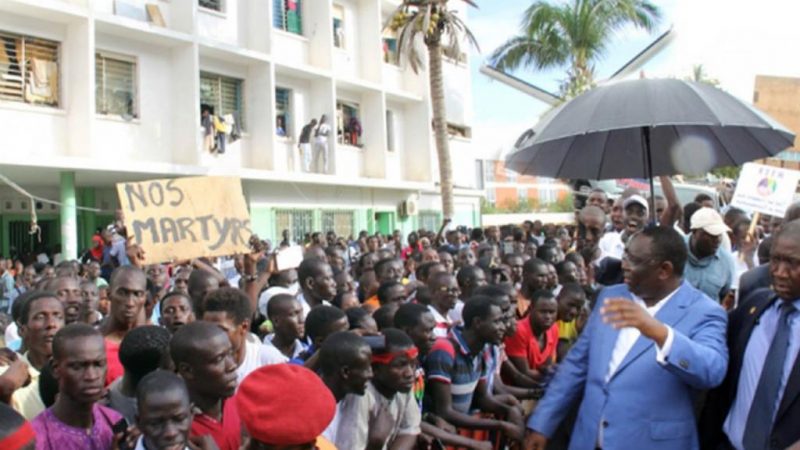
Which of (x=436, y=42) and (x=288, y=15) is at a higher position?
(x=288, y=15)

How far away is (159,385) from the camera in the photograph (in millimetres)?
2527

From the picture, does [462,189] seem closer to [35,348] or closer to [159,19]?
[159,19]

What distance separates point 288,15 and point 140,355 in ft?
53.0

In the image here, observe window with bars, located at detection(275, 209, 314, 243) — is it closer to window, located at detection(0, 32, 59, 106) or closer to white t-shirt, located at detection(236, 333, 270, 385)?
window, located at detection(0, 32, 59, 106)

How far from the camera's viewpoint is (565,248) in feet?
35.4

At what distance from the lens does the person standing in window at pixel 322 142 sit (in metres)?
17.8

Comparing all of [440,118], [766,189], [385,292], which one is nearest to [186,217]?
[385,292]

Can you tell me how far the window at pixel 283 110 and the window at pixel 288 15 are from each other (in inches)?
61.8

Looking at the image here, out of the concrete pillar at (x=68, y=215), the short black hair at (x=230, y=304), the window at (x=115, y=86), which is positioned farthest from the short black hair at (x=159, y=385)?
the window at (x=115, y=86)

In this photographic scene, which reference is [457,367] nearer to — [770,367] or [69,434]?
[770,367]

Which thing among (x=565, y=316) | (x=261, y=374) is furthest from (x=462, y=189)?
(x=261, y=374)

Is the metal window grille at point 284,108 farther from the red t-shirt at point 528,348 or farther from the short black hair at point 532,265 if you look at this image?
the red t-shirt at point 528,348

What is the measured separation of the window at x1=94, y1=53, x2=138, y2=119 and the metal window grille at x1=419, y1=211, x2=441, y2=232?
10.5 meters

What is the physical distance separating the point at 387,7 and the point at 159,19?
8.01 m
